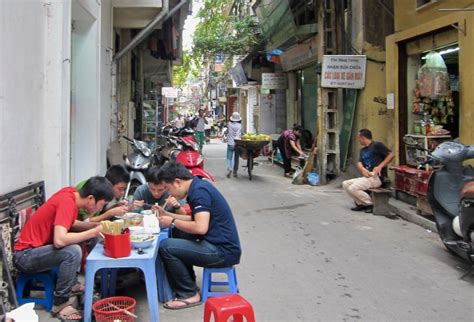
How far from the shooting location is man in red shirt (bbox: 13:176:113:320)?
386 centimetres

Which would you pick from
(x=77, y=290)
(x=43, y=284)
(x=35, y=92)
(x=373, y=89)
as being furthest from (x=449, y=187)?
(x=373, y=89)

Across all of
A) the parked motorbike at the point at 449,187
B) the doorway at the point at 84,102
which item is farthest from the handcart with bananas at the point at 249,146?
the parked motorbike at the point at 449,187

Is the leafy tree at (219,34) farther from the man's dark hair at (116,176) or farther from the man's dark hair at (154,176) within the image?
the man's dark hair at (116,176)

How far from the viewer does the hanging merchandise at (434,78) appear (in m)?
8.21

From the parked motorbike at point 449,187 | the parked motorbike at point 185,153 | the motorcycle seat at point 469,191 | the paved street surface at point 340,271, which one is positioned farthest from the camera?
the parked motorbike at point 185,153

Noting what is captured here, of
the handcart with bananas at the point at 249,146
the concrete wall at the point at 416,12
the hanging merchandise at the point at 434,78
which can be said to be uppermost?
the concrete wall at the point at 416,12

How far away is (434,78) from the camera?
8242mm

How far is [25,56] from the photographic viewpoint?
15.8ft

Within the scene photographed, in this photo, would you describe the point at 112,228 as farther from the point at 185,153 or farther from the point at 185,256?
the point at 185,153

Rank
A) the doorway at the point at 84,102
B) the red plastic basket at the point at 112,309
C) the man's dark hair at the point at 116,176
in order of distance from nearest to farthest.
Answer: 1. the red plastic basket at the point at 112,309
2. the man's dark hair at the point at 116,176
3. the doorway at the point at 84,102

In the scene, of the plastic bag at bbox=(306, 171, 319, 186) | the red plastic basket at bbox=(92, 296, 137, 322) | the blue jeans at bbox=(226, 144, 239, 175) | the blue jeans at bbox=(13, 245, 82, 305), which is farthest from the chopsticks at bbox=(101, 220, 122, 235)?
the blue jeans at bbox=(226, 144, 239, 175)

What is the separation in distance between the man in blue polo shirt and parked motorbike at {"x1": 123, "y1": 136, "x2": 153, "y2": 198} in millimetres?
4449

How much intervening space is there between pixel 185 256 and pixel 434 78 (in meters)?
5.82

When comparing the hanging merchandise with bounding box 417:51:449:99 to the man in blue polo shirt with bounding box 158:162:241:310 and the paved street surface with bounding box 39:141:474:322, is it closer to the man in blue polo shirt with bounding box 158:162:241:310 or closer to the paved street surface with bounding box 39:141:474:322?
the paved street surface with bounding box 39:141:474:322
